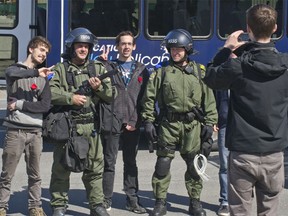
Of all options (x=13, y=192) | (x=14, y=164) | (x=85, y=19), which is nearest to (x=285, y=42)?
(x=85, y=19)

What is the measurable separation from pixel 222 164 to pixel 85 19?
3910 mm

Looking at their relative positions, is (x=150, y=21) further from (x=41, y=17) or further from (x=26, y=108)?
(x=26, y=108)

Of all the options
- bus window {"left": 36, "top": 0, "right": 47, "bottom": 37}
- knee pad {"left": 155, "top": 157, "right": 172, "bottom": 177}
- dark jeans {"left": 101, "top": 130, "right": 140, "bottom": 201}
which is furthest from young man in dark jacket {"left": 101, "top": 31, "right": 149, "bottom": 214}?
bus window {"left": 36, "top": 0, "right": 47, "bottom": 37}

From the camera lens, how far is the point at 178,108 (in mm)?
6094

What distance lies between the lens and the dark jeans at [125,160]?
6516mm

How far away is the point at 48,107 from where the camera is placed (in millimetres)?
5805

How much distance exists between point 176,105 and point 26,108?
4.41 ft

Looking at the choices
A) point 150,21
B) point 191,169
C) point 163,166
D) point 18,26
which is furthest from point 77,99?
point 18,26

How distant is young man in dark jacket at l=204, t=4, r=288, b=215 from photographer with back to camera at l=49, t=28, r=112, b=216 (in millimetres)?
1806

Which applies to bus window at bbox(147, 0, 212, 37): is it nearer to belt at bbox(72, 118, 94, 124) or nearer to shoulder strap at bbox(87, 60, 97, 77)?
shoulder strap at bbox(87, 60, 97, 77)

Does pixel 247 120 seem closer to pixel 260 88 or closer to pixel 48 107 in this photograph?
pixel 260 88

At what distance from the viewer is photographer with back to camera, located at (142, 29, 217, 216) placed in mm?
6098

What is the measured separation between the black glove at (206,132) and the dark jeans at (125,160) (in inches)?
30.3

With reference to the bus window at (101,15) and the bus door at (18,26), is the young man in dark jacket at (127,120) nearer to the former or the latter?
the bus window at (101,15)
